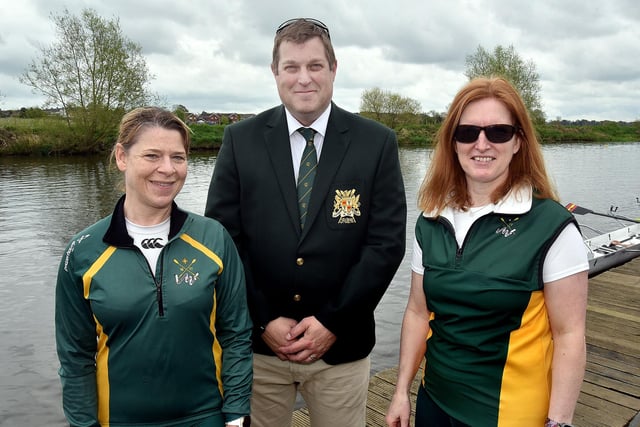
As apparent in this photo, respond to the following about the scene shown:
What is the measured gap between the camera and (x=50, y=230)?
47.6 feet

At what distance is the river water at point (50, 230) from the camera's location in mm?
6746

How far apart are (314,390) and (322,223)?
0.94 meters

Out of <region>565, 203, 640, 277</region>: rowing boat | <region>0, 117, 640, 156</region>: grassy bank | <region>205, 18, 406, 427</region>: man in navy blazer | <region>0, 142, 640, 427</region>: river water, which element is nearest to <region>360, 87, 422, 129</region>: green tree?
<region>0, 117, 640, 156</region>: grassy bank

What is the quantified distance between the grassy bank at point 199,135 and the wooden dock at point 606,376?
50.3 ft

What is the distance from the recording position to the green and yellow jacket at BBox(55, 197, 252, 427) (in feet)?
6.56

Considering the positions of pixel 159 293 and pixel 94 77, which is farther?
pixel 94 77

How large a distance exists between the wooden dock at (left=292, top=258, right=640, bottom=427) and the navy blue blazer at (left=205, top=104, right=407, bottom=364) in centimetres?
174

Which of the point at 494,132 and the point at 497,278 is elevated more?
the point at 494,132

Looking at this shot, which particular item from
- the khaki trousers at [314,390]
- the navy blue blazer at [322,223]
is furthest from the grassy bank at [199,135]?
the khaki trousers at [314,390]

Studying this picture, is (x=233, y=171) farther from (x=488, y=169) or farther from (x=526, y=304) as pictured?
(x=526, y=304)

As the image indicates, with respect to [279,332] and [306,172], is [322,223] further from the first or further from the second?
[279,332]

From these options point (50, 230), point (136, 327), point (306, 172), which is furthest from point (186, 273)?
point (50, 230)

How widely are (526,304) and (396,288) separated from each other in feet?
26.0

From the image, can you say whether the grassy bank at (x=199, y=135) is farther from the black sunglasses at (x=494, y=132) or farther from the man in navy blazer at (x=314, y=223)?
the black sunglasses at (x=494, y=132)
